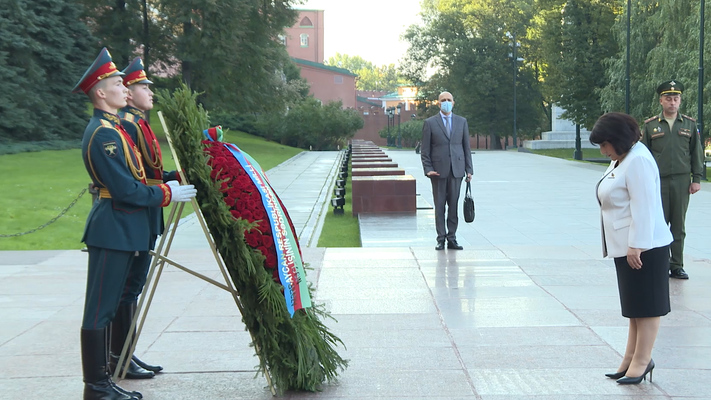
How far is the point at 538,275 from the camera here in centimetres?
846

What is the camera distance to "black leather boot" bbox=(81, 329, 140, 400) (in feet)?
14.5

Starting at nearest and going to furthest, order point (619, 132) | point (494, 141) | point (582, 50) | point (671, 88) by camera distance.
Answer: point (619, 132) < point (671, 88) < point (582, 50) < point (494, 141)

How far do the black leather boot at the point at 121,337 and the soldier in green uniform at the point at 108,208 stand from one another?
401 millimetres

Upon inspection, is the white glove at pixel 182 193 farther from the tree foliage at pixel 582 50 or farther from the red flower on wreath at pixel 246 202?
the tree foliage at pixel 582 50

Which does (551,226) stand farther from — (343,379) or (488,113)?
(488,113)

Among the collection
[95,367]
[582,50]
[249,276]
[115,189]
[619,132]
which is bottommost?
[95,367]

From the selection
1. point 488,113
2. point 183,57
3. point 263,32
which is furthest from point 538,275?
point 488,113

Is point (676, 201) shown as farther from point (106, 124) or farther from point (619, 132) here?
point (106, 124)

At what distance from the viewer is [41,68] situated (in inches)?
1427

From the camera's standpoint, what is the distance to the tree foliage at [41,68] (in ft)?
111

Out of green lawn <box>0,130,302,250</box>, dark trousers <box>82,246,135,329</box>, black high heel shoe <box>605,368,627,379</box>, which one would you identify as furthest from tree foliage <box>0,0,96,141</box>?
black high heel shoe <box>605,368,627,379</box>

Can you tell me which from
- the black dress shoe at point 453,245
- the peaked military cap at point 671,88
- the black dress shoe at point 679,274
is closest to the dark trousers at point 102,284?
the peaked military cap at point 671,88

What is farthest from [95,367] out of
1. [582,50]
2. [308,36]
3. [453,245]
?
[308,36]

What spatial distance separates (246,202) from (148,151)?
73 centimetres
